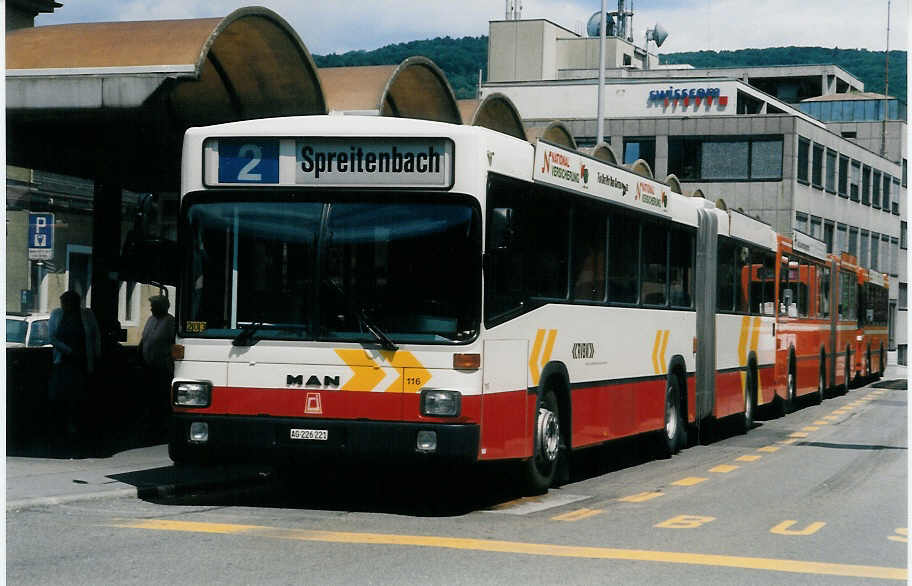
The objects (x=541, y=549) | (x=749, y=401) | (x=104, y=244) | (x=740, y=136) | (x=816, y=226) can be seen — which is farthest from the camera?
(x=816, y=226)

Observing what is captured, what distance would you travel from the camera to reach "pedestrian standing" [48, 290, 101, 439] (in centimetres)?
1546

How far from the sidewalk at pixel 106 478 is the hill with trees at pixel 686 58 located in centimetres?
9383

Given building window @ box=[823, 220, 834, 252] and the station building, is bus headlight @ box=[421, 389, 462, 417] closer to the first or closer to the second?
the station building

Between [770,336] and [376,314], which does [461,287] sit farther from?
[770,336]

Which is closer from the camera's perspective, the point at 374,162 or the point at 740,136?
the point at 374,162

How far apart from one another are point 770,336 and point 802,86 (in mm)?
96157

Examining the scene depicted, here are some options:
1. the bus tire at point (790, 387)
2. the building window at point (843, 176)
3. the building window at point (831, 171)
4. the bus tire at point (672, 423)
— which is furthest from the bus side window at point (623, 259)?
the building window at point (843, 176)

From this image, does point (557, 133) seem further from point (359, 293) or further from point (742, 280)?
point (359, 293)

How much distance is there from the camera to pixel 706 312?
19062 mm

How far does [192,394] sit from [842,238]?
7417 cm

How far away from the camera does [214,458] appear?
11.4 meters

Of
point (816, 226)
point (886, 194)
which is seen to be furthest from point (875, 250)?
point (816, 226)

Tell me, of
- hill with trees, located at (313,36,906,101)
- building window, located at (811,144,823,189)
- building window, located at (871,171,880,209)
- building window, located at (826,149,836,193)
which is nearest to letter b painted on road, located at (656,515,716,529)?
building window, located at (811,144,823,189)

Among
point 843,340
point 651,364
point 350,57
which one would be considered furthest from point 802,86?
point 651,364
